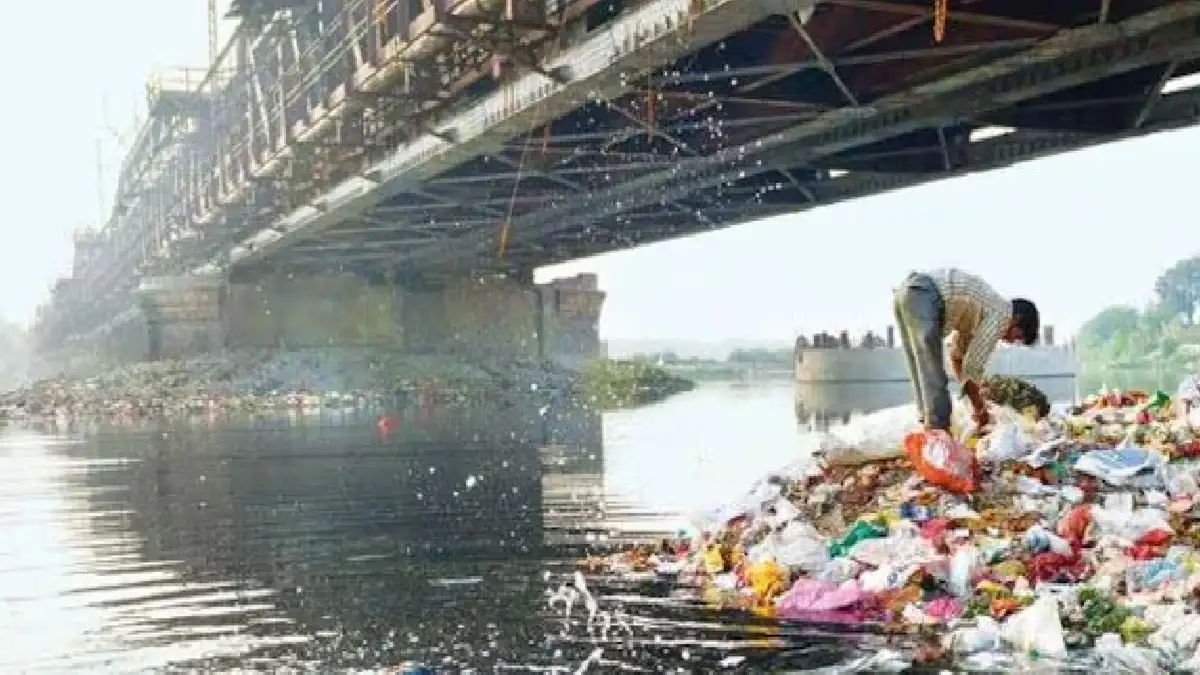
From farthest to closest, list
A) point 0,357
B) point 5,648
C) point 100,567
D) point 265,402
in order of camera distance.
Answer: point 0,357
point 265,402
point 100,567
point 5,648

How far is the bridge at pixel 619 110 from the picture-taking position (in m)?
12.9

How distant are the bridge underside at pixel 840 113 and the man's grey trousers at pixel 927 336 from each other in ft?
12.9

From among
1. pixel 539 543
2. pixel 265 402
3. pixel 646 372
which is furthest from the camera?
pixel 646 372

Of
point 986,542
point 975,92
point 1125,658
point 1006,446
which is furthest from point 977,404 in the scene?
point 975,92

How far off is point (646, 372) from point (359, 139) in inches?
1152

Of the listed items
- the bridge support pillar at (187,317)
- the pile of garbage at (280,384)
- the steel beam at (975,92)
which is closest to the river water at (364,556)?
the steel beam at (975,92)

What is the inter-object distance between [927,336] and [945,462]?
0.88 meters

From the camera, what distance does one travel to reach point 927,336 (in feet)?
27.9

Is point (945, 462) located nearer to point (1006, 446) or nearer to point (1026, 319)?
point (1006, 446)

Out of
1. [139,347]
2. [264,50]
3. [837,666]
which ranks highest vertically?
[264,50]

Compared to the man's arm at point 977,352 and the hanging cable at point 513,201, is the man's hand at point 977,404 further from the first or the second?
the hanging cable at point 513,201

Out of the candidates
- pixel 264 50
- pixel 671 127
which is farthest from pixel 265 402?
pixel 671 127

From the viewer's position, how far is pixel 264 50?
34312 millimetres

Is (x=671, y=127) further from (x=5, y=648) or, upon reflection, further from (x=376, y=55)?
(x=5, y=648)
